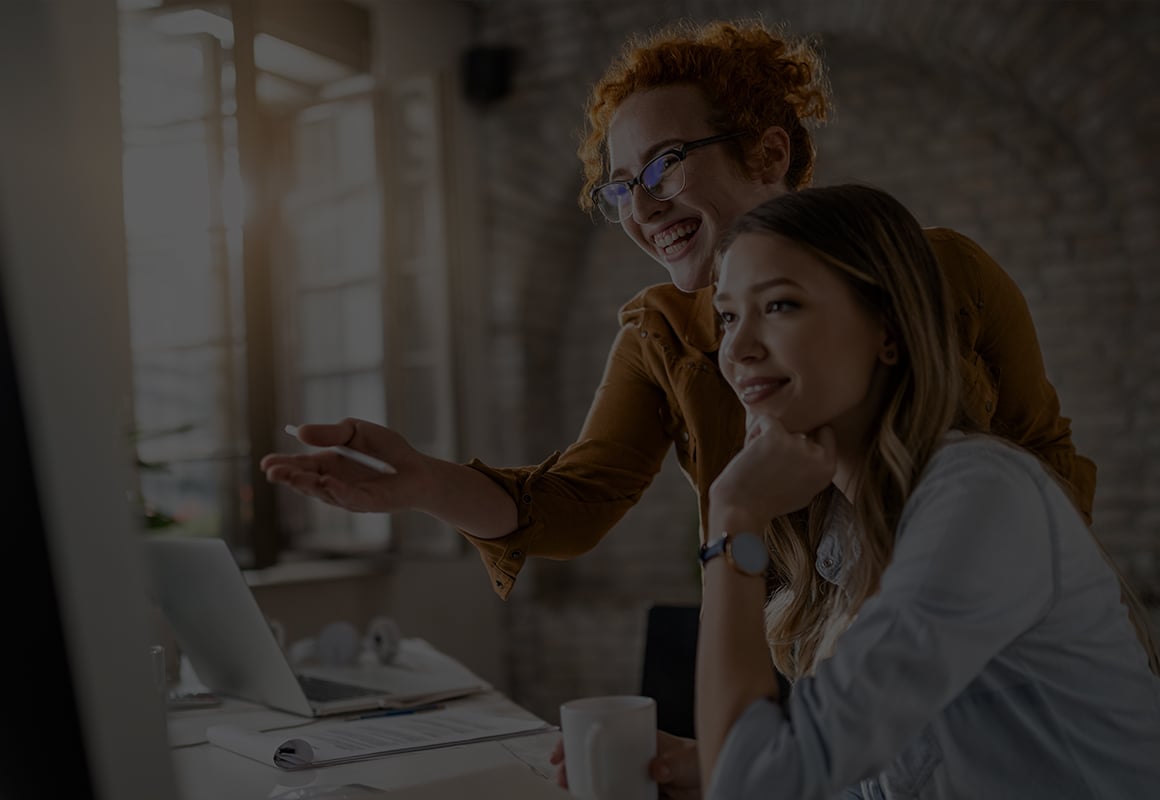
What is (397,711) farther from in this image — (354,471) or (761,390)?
(761,390)

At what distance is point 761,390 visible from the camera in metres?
1.05

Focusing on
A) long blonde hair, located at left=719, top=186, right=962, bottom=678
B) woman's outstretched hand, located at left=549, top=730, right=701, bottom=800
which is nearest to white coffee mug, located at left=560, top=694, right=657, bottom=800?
woman's outstretched hand, located at left=549, top=730, right=701, bottom=800

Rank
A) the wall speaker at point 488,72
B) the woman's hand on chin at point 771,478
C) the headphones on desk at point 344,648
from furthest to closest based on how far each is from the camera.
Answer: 1. the wall speaker at point 488,72
2. the headphones on desk at point 344,648
3. the woman's hand on chin at point 771,478

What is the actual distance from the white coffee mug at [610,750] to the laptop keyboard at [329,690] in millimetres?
820

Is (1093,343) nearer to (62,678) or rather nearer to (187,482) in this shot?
(187,482)

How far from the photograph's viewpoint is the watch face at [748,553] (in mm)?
901

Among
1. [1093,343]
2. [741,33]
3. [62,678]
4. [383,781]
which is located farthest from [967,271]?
[1093,343]

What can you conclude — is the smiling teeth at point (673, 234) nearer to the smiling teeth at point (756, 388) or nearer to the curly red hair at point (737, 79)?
the curly red hair at point (737, 79)

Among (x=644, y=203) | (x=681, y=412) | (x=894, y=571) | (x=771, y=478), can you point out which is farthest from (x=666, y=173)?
(x=894, y=571)

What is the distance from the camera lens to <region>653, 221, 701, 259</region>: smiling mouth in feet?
5.04

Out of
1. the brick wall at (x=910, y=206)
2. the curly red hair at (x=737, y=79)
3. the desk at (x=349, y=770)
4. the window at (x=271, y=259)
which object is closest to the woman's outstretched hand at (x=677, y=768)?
the desk at (x=349, y=770)

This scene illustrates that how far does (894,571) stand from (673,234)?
2.58 ft

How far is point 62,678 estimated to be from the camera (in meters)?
0.53

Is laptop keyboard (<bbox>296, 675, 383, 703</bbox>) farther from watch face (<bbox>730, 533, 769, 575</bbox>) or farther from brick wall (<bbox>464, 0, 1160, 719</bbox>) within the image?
brick wall (<bbox>464, 0, 1160, 719</bbox>)
